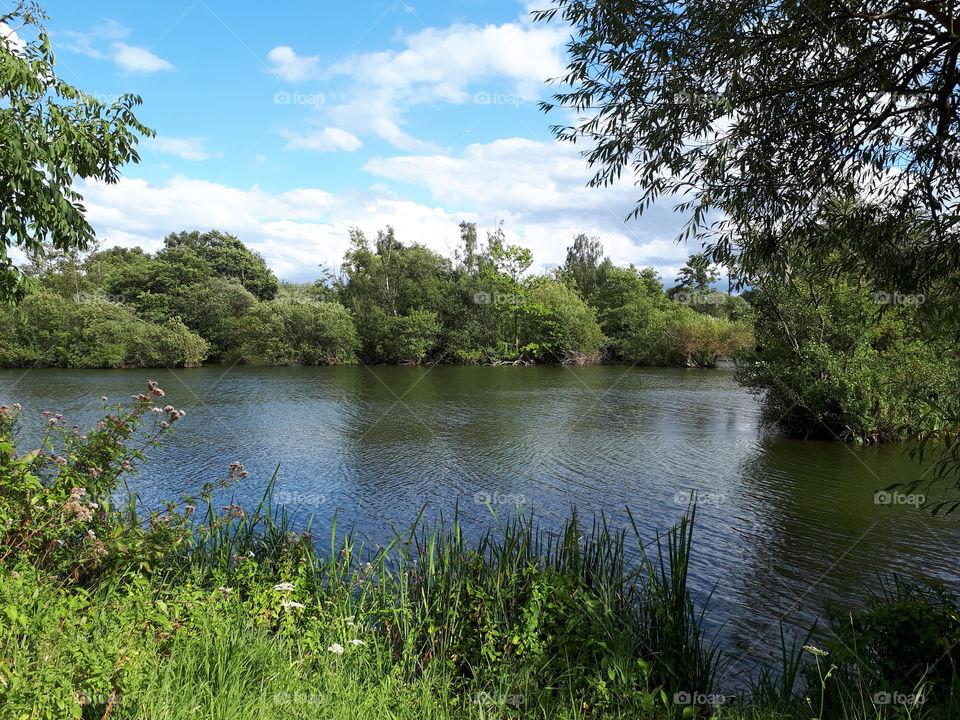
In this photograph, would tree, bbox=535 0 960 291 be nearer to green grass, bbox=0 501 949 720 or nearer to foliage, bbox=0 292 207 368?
green grass, bbox=0 501 949 720

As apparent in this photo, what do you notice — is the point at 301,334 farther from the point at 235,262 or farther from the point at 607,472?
the point at 607,472

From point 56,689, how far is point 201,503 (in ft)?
25.5

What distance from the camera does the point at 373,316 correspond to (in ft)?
160

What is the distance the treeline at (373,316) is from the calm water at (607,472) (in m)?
18.1

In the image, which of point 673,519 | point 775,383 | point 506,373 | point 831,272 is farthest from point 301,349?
point 831,272

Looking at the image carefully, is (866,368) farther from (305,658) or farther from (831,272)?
(305,658)

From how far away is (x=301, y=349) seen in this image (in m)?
45.8

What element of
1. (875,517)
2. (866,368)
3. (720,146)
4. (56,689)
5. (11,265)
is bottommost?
(875,517)

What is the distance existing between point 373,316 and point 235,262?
20454 millimetres

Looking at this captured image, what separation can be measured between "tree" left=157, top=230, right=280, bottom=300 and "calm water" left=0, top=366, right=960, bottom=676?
1391 inches

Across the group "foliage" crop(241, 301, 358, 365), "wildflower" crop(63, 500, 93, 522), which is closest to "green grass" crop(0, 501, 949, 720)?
"wildflower" crop(63, 500, 93, 522)

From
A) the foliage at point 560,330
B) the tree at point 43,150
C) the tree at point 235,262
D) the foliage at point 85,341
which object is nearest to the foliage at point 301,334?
the foliage at point 85,341

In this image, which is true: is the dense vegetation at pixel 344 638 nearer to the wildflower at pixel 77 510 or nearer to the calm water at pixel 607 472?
the wildflower at pixel 77 510

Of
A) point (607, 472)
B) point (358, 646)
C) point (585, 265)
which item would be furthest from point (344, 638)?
point (585, 265)
